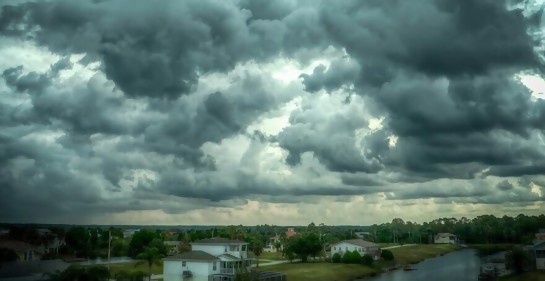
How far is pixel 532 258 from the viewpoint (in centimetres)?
8319

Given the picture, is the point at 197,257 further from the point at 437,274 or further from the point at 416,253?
the point at 416,253

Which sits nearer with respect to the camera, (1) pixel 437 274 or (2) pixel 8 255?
(2) pixel 8 255

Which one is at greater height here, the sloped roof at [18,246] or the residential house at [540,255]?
the sloped roof at [18,246]

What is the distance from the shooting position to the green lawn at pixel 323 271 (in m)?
83.8

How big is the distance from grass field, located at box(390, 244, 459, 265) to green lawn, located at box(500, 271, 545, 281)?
1896 inches

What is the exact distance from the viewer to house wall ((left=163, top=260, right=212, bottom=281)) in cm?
6756

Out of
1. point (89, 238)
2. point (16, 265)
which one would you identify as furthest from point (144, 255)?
point (89, 238)

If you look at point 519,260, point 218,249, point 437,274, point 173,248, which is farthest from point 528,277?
point 173,248

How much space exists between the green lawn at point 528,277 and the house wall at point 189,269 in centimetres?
4417

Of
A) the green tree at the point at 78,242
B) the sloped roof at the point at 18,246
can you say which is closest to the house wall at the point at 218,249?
the sloped roof at the point at 18,246

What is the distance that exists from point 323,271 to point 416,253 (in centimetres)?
6825

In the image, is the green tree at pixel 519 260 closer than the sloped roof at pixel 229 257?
No

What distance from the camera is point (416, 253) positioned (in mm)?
150750

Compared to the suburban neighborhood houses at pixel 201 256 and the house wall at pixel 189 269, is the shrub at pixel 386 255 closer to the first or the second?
the suburban neighborhood houses at pixel 201 256
